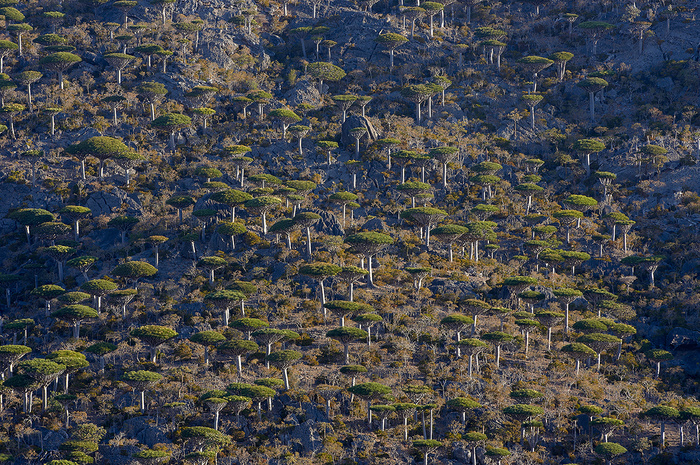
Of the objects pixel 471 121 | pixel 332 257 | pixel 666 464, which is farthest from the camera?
pixel 471 121

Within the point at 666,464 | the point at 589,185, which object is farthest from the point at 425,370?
Answer: the point at 589,185

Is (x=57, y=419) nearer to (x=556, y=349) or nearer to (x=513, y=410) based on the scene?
(x=513, y=410)

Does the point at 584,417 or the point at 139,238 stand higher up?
the point at 139,238

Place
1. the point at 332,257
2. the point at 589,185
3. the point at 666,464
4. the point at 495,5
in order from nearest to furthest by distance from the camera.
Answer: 1. the point at 666,464
2. the point at 332,257
3. the point at 589,185
4. the point at 495,5

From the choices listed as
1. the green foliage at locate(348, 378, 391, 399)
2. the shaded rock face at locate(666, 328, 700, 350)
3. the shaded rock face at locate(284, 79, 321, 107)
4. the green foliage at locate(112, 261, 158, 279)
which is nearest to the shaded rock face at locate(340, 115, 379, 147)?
the shaded rock face at locate(284, 79, 321, 107)

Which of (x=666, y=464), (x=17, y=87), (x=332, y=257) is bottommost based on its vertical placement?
(x=666, y=464)

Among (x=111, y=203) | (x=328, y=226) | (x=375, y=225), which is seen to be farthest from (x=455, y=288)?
(x=111, y=203)

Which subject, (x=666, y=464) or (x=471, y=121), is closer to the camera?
(x=666, y=464)

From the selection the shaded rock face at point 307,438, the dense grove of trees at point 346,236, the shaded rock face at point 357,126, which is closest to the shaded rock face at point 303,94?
the dense grove of trees at point 346,236
